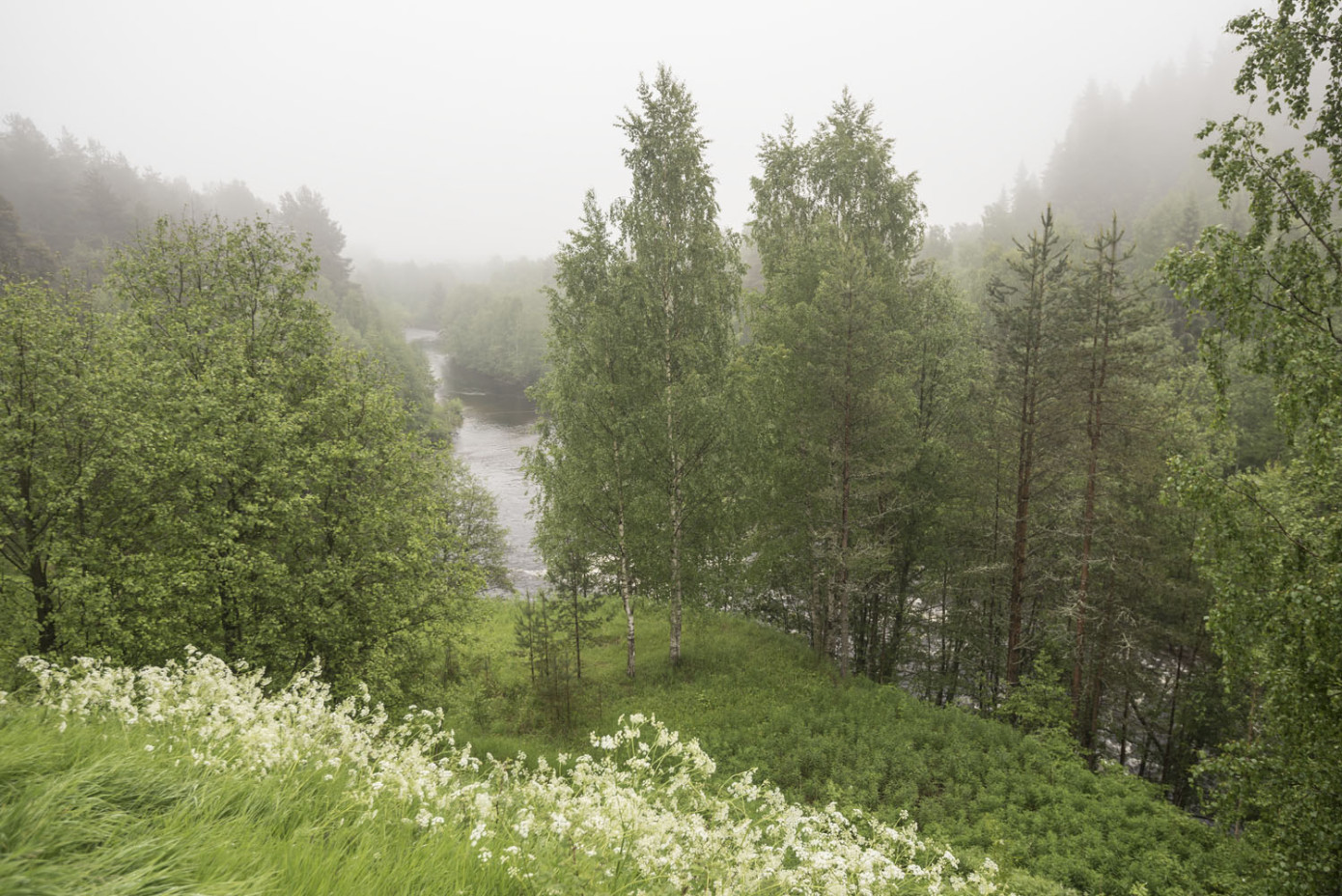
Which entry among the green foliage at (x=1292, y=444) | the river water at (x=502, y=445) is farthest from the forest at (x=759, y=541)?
the river water at (x=502, y=445)

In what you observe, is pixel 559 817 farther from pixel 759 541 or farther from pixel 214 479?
pixel 759 541

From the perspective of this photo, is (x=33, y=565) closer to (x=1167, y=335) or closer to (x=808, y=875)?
(x=808, y=875)

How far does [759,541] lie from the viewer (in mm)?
19891

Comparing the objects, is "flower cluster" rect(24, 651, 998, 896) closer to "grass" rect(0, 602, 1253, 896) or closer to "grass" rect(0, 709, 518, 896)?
"grass" rect(0, 602, 1253, 896)

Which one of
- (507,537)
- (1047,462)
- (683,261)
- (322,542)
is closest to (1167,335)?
(1047,462)

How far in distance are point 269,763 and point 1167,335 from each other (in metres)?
52.7

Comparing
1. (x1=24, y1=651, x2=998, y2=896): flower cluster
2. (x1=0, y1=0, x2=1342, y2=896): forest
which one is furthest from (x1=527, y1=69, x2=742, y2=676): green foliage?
(x1=24, y1=651, x2=998, y2=896): flower cluster

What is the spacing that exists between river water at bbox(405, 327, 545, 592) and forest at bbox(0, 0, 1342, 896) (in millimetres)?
5832

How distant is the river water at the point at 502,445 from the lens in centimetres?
3781

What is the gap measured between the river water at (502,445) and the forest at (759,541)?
5.83 m

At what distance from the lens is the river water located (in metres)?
37.8

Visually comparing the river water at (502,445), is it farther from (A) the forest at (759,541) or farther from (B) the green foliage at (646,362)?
(A) the forest at (759,541)

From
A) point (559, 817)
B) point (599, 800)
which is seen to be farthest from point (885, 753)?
point (559, 817)

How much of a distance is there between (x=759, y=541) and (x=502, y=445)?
4547 cm
